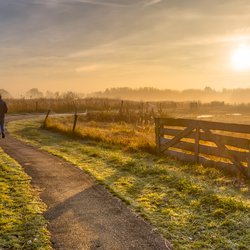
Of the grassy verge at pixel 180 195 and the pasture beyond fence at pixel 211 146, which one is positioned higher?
the pasture beyond fence at pixel 211 146

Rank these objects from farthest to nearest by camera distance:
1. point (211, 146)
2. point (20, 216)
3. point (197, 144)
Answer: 1. point (197, 144)
2. point (211, 146)
3. point (20, 216)

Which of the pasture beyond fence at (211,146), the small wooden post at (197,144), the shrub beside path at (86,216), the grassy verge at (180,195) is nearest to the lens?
the shrub beside path at (86,216)

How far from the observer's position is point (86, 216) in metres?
7.44

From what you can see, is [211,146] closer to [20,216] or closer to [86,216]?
[86,216]

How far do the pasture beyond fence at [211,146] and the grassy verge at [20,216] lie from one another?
612 centimetres

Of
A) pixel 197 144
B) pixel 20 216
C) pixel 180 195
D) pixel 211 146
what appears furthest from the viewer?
pixel 197 144

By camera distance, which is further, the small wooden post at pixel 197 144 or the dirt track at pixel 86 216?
the small wooden post at pixel 197 144

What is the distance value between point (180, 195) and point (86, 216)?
273 centimetres

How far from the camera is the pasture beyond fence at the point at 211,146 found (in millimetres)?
11172

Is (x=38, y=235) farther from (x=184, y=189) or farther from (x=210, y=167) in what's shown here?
(x=210, y=167)

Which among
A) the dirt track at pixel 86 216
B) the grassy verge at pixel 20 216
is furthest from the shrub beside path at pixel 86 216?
the grassy verge at pixel 20 216

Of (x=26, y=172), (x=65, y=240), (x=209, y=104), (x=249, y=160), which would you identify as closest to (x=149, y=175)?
(x=249, y=160)

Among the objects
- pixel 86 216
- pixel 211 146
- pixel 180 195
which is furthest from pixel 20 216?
pixel 211 146

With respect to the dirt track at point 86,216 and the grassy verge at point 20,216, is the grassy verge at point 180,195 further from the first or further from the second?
the grassy verge at point 20,216
